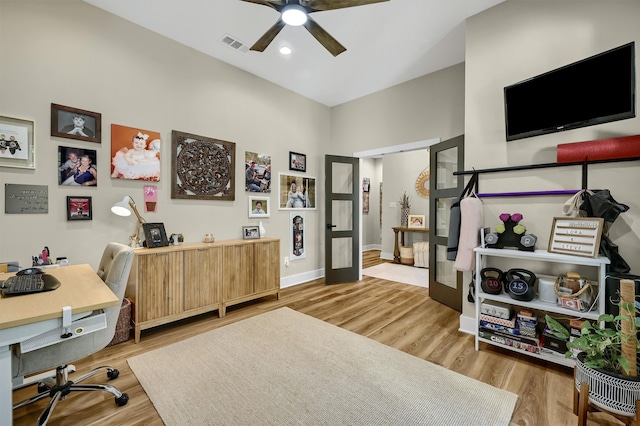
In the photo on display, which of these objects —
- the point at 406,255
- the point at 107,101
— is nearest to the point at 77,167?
the point at 107,101

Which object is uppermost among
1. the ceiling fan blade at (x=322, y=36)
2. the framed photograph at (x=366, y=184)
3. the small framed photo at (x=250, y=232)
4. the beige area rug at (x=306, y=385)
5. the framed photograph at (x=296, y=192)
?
the ceiling fan blade at (x=322, y=36)

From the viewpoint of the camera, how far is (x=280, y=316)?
309cm

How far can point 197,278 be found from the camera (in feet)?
9.55

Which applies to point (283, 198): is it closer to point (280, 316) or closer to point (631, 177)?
point (280, 316)

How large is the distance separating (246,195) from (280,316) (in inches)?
68.9

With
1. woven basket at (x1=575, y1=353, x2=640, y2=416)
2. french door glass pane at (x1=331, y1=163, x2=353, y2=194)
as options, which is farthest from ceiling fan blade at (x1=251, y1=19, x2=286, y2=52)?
woven basket at (x1=575, y1=353, x2=640, y2=416)

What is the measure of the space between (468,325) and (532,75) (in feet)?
8.11

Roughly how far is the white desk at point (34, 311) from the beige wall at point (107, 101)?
1191mm

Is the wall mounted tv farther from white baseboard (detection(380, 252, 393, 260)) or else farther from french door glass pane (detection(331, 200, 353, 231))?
white baseboard (detection(380, 252, 393, 260))

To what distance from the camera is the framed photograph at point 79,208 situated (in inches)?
96.5

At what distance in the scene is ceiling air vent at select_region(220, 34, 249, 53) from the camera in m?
3.04

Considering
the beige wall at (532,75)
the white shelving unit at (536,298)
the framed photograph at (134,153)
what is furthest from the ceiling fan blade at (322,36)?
the white shelving unit at (536,298)

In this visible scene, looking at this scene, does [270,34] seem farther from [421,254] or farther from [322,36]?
[421,254]

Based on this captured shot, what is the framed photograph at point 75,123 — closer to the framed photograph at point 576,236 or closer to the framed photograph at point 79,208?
the framed photograph at point 79,208
